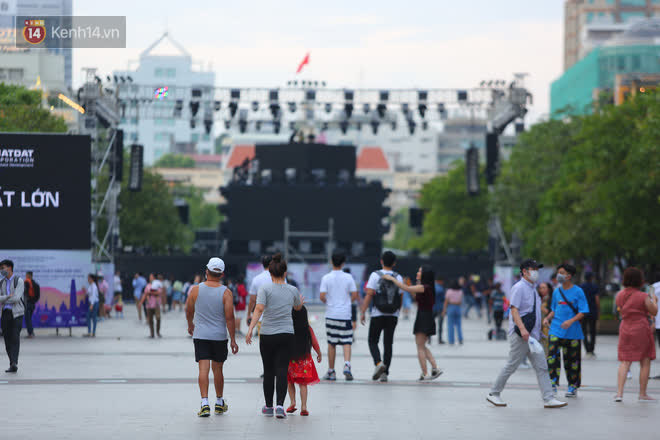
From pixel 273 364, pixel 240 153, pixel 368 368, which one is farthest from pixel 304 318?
pixel 240 153

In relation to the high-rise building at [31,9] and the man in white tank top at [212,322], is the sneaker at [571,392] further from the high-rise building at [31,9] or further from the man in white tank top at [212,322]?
the high-rise building at [31,9]

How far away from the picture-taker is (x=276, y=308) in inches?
483

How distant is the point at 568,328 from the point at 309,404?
3.73 metres

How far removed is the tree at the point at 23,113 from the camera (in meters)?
37.8

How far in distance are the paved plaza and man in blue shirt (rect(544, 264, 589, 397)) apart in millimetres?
383

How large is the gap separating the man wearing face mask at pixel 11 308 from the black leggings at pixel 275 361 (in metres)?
6.04

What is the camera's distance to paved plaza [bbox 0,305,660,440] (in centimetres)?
1107

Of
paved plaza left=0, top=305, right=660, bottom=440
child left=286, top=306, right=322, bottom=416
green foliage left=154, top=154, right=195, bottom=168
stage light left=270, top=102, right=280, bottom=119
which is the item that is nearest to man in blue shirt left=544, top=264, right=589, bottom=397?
paved plaza left=0, top=305, right=660, bottom=440

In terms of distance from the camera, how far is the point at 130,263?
2480 inches

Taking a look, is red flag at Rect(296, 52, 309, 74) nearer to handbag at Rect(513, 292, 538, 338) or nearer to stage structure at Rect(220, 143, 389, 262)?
stage structure at Rect(220, 143, 389, 262)

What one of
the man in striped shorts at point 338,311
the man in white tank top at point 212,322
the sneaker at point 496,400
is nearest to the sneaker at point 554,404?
the sneaker at point 496,400

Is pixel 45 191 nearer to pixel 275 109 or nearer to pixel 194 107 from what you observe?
pixel 194 107

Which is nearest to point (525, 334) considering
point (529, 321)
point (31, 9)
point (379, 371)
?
point (529, 321)

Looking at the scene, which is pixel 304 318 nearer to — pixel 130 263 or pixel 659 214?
pixel 659 214
